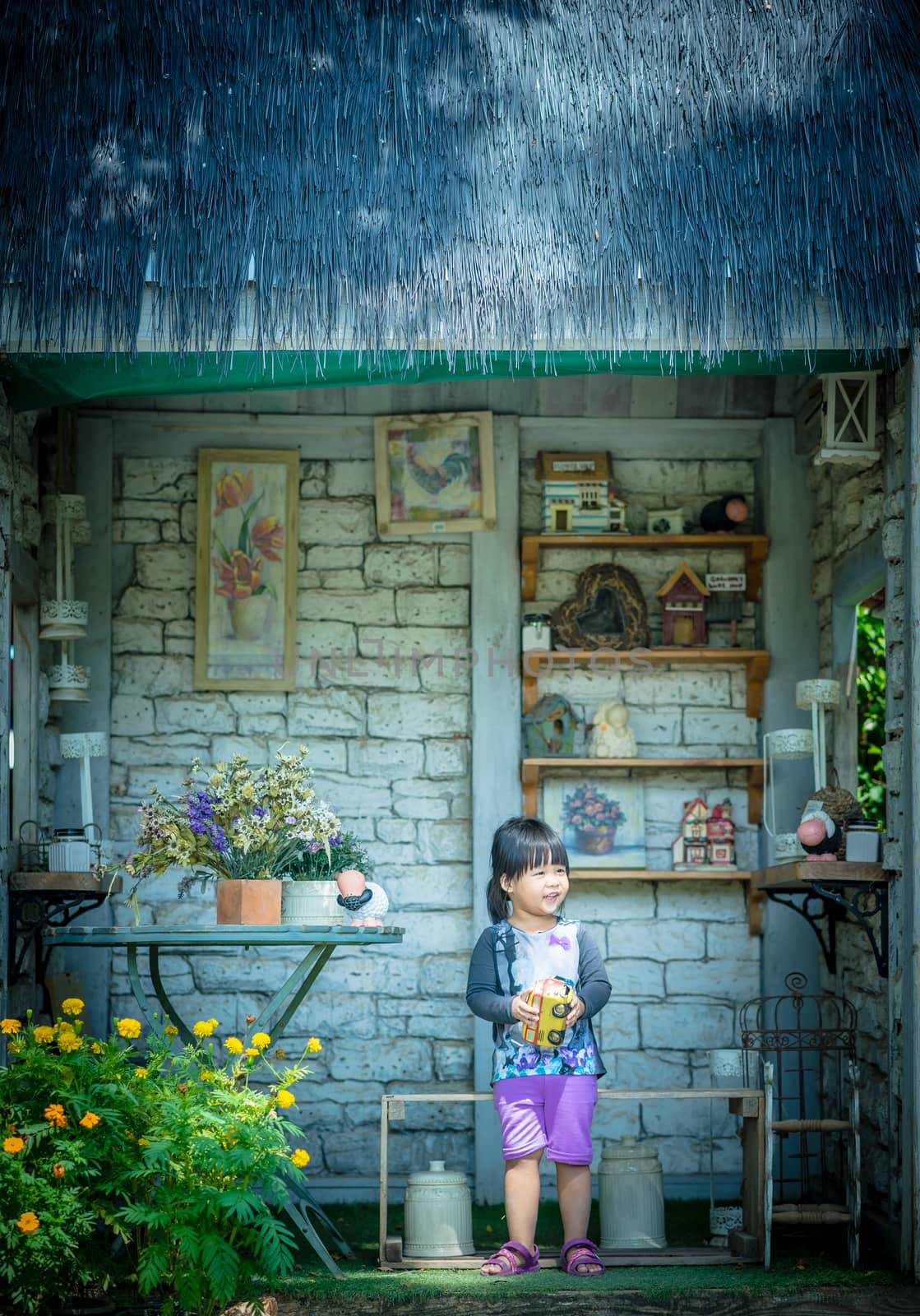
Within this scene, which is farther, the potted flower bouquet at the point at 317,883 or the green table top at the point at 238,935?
the potted flower bouquet at the point at 317,883

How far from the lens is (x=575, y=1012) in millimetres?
4770

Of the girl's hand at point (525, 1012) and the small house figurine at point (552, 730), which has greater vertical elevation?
the small house figurine at point (552, 730)

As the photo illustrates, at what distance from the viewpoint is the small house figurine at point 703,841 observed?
255 inches

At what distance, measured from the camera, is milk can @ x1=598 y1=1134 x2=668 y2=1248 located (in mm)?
5113

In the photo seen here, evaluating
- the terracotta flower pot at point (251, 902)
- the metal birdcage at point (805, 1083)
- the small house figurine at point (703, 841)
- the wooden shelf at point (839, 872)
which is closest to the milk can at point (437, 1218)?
the terracotta flower pot at point (251, 902)

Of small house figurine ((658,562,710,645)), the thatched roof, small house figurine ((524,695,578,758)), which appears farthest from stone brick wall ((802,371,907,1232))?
small house figurine ((524,695,578,758))

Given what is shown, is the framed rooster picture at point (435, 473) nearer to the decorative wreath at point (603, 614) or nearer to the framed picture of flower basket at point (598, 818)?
the decorative wreath at point (603, 614)

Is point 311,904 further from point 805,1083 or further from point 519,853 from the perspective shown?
point 805,1083

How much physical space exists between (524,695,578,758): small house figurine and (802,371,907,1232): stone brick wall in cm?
108

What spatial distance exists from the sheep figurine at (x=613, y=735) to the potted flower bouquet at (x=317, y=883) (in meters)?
1.43

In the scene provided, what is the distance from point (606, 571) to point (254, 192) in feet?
8.07

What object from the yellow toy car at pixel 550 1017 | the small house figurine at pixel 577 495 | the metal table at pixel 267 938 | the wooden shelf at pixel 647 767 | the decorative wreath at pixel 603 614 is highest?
the small house figurine at pixel 577 495

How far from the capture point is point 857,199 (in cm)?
480

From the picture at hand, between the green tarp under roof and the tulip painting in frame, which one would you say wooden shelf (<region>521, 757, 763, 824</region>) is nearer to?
the tulip painting in frame
